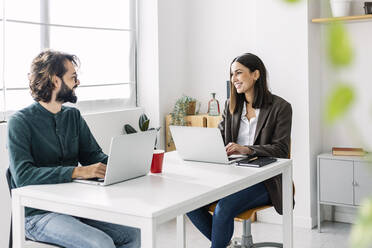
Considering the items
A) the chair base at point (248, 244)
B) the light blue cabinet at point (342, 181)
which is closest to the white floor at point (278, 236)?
the light blue cabinet at point (342, 181)

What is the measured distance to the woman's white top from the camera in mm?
2957

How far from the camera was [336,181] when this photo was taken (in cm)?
395

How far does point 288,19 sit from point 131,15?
4.65ft

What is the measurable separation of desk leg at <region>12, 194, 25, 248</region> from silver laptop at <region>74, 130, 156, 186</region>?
25cm

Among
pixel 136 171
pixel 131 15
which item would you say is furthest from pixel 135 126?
pixel 136 171

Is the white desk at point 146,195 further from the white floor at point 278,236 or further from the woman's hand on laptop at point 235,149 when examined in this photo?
the white floor at point 278,236

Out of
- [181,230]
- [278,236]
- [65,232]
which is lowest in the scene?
[278,236]

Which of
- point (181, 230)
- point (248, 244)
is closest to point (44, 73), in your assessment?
point (181, 230)

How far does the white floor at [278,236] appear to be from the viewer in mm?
3678

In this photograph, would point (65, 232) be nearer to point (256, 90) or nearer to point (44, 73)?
point (44, 73)

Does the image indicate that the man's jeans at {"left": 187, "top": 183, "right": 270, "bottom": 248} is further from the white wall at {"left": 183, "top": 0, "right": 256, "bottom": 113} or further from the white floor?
the white wall at {"left": 183, "top": 0, "right": 256, "bottom": 113}

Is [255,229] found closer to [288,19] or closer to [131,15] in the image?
[288,19]

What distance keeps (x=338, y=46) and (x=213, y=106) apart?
4.37 meters

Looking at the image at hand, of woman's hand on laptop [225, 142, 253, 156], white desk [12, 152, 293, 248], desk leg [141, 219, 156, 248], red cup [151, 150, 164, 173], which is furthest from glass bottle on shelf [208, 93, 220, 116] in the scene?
desk leg [141, 219, 156, 248]
